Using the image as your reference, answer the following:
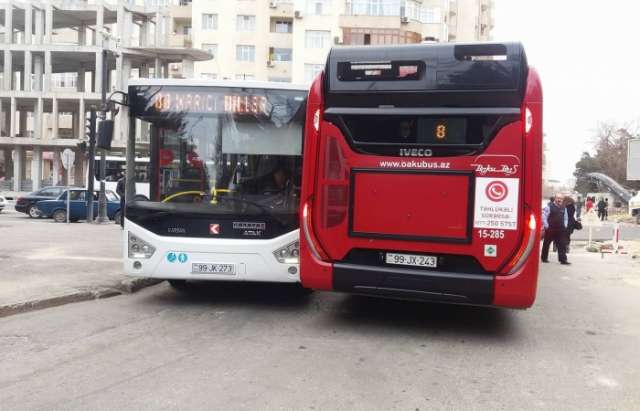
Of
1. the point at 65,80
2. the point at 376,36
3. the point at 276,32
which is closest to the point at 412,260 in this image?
the point at 376,36

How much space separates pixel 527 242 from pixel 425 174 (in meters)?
1.22

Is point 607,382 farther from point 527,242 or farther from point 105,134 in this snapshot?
point 105,134

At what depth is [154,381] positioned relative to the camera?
16.1 ft

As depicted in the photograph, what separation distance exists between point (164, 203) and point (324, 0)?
5005 cm

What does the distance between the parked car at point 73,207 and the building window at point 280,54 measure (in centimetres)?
3303

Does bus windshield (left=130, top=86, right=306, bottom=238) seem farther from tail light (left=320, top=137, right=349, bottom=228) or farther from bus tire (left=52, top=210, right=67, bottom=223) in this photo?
bus tire (left=52, top=210, right=67, bottom=223)

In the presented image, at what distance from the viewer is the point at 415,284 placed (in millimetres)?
6273

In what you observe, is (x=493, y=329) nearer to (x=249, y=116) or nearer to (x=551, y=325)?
(x=551, y=325)

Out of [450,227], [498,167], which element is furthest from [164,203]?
[498,167]

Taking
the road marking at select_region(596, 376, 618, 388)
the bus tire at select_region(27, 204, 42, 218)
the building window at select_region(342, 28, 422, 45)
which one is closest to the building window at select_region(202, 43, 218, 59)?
the building window at select_region(342, 28, 422, 45)

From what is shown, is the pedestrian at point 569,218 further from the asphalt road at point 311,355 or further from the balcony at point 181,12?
the balcony at point 181,12

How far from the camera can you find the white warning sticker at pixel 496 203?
599 cm

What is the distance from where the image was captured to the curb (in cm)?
741

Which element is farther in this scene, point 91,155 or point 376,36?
point 376,36
